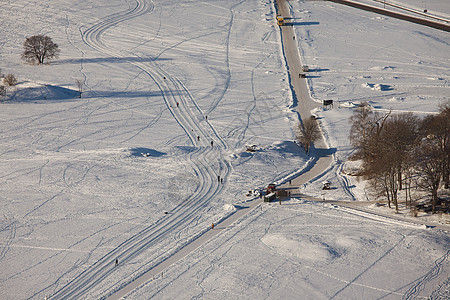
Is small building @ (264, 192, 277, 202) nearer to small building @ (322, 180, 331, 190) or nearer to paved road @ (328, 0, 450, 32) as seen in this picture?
small building @ (322, 180, 331, 190)

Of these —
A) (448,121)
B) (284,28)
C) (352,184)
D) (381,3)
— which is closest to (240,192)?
(352,184)

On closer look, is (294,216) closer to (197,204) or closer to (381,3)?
(197,204)

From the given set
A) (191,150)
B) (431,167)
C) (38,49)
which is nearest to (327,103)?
(191,150)

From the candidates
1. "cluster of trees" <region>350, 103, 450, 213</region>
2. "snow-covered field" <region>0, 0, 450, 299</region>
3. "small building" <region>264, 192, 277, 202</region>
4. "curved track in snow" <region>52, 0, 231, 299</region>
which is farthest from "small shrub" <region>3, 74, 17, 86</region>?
"cluster of trees" <region>350, 103, 450, 213</region>

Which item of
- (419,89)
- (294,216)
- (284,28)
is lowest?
(294,216)

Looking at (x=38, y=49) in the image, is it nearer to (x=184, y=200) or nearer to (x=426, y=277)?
(x=184, y=200)

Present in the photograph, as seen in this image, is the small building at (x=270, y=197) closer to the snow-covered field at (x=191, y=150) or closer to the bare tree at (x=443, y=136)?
the snow-covered field at (x=191, y=150)
